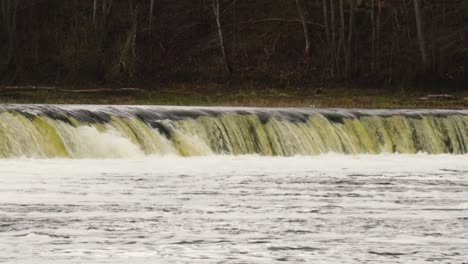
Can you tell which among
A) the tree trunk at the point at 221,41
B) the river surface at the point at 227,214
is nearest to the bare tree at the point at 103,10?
the tree trunk at the point at 221,41

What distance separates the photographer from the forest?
162 ft

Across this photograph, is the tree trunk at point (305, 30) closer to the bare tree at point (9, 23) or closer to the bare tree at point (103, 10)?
the bare tree at point (103, 10)

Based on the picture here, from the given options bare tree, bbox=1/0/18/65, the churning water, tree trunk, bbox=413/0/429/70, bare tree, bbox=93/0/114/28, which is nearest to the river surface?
the churning water

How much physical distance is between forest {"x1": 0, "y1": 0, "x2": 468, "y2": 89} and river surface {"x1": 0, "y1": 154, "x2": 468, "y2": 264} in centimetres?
2226

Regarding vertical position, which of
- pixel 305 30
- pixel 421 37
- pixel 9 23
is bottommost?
pixel 421 37

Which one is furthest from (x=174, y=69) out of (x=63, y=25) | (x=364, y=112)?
(x=364, y=112)

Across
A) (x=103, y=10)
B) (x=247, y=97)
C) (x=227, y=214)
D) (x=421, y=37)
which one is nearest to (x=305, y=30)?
(x=421, y=37)

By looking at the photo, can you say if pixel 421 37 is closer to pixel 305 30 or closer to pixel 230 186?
pixel 305 30

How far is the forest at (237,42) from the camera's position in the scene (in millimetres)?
49406

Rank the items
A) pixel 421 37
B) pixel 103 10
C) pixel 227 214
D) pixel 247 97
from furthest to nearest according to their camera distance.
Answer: pixel 103 10 < pixel 421 37 < pixel 247 97 < pixel 227 214

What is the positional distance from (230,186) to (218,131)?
414 inches

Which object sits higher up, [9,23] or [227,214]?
[9,23]

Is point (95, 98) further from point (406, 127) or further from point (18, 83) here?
point (406, 127)

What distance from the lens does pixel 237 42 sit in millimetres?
53250
